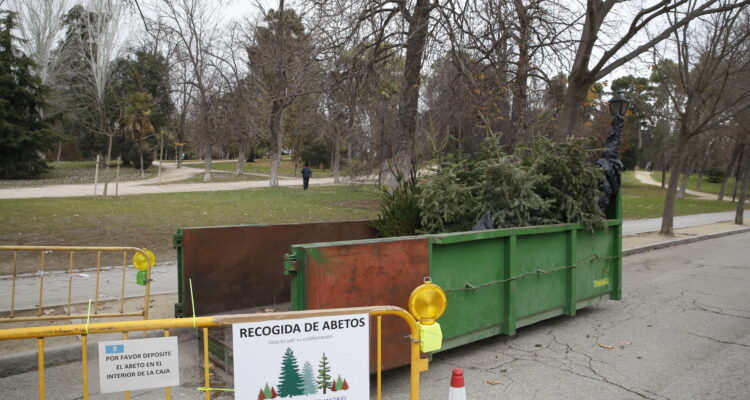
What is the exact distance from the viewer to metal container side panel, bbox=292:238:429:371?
3748 mm

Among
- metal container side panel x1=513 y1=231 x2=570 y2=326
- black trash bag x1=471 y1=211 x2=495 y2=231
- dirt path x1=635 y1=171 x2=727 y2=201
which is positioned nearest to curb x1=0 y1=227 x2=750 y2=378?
black trash bag x1=471 y1=211 x2=495 y2=231

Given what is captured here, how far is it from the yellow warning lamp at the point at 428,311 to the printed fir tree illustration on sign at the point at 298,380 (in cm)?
56

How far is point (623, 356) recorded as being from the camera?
516cm

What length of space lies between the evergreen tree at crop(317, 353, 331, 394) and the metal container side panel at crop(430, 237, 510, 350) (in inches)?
80.4

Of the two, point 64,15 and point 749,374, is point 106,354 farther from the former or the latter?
point 64,15

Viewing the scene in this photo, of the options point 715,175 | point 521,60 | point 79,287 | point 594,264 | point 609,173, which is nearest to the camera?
point 594,264

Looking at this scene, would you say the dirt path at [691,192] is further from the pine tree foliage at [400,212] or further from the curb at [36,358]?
the curb at [36,358]

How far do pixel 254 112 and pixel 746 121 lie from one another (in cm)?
2839

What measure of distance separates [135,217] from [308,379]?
47.0 ft

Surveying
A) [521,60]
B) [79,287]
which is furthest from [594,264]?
[79,287]

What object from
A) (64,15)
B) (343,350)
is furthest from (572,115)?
(64,15)

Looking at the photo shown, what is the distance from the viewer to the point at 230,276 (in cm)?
552

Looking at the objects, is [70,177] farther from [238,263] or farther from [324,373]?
[324,373]

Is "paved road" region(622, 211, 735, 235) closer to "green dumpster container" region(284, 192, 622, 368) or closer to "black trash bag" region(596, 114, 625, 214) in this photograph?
"black trash bag" region(596, 114, 625, 214)
